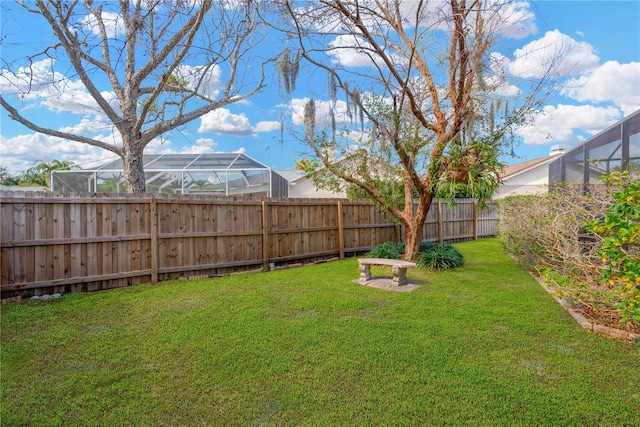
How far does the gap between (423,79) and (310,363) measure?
671cm

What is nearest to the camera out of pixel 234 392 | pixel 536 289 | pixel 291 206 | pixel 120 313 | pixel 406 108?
pixel 234 392

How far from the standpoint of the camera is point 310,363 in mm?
2930

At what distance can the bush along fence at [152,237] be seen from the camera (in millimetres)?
4926

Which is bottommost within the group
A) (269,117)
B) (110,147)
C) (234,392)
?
(234,392)

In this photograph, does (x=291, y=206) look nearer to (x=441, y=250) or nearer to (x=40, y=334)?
(x=441, y=250)

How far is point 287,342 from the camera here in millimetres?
3367

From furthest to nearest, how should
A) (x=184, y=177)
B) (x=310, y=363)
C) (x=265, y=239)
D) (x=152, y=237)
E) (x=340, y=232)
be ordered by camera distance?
(x=184, y=177), (x=340, y=232), (x=265, y=239), (x=152, y=237), (x=310, y=363)

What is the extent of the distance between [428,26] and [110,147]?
7232mm

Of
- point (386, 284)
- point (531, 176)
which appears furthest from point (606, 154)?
point (531, 176)

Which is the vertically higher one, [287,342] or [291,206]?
[291,206]

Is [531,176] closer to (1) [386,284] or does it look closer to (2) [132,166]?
(1) [386,284]

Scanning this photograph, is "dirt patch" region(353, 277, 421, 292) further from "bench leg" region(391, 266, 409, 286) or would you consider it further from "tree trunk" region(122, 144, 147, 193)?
"tree trunk" region(122, 144, 147, 193)

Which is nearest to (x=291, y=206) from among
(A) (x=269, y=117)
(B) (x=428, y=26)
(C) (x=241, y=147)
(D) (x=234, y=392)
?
(A) (x=269, y=117)

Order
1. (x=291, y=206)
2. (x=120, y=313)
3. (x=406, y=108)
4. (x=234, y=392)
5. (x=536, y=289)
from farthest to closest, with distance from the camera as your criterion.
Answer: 1. (x=291, y=206)
2. (x=406, y=108)
3. (x=536, y=289)
4. (x=120, y=313)
5. (x=234, y=392)
